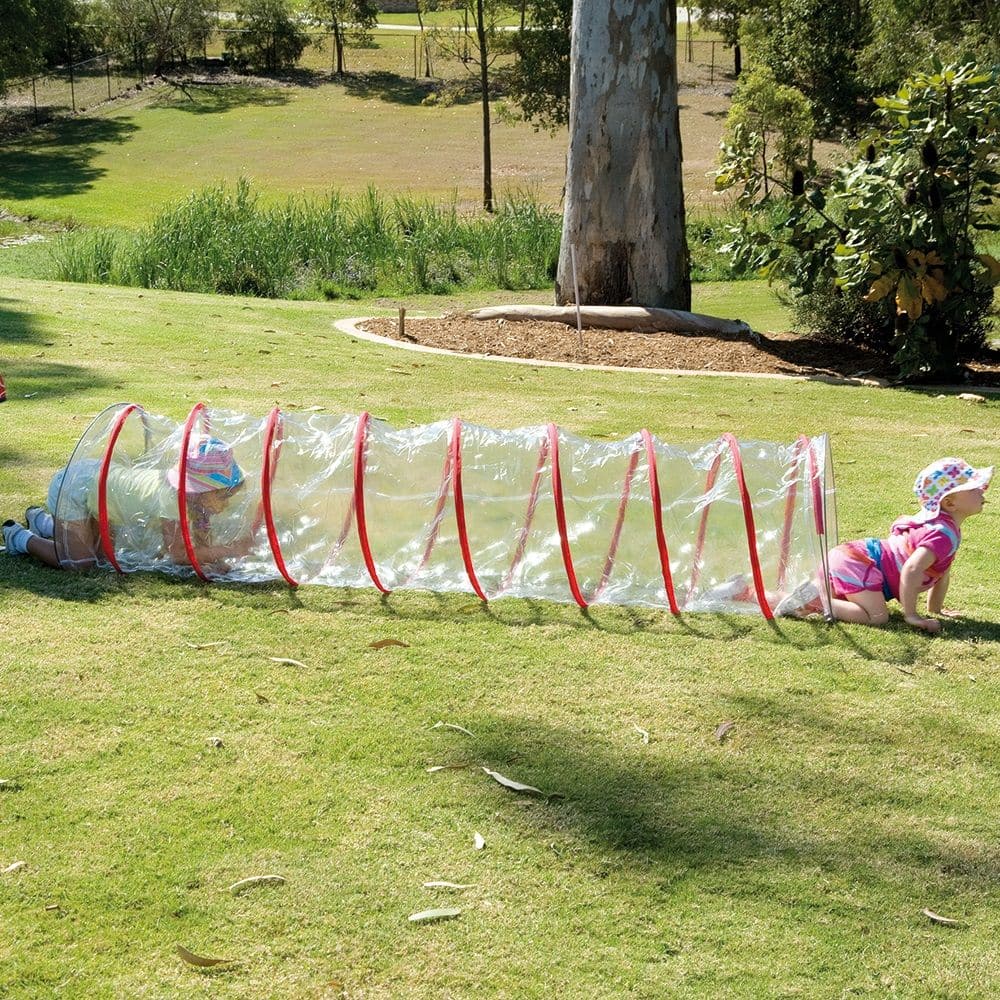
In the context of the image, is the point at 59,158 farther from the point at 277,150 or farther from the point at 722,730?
the point at 722,730

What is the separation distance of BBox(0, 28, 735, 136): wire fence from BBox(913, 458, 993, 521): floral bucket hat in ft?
154

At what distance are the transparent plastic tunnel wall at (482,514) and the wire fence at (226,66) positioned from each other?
152ft

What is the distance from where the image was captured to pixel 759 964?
3.47 m

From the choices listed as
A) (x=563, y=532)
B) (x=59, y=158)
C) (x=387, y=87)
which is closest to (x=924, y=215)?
(x=563, y=532)

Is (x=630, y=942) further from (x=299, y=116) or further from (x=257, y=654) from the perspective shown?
(x=299, y=116)

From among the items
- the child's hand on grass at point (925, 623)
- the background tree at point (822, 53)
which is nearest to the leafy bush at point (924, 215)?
the child's hand on grass at point (925, 623)

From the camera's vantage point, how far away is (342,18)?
2387 inches

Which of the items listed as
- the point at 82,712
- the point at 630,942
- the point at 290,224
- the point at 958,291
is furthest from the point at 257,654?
the point at 290,224

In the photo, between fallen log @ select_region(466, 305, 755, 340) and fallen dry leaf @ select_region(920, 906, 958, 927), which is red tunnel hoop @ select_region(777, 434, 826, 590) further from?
fallen log @ select_region(466, 305, 755, 340)

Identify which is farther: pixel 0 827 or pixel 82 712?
pixel 82 712

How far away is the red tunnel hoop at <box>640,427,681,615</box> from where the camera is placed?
18.9ft

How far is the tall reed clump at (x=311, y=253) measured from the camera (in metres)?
17.8

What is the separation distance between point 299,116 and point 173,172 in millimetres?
11603

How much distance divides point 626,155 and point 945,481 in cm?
925
